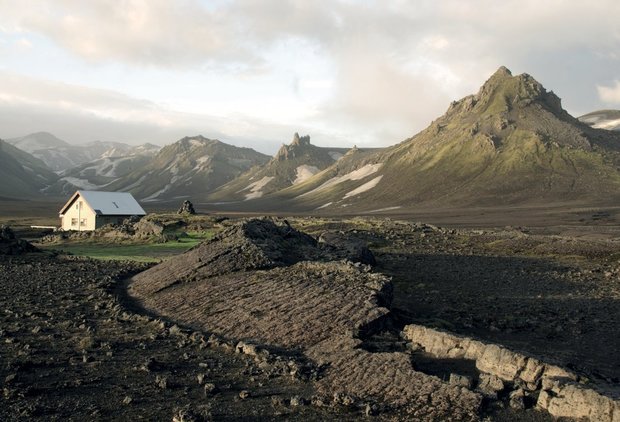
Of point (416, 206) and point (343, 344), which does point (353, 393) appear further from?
point (416, 206)

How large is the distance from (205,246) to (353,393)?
781 inches

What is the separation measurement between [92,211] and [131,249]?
27.9m

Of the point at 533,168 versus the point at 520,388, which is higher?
the point at 533,168

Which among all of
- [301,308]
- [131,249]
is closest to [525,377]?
[301,308]

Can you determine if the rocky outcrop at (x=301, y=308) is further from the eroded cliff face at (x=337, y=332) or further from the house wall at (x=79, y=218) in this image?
the house wall at (x=79, y=218)

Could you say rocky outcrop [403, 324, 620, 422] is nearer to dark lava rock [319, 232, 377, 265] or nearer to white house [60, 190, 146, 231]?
dark lava rock [319, 232, 377, 265]

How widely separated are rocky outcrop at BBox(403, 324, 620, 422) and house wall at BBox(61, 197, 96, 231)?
7433 centimetres

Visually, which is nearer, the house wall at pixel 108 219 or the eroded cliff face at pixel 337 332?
the eroded cliff face at pixel 337 332

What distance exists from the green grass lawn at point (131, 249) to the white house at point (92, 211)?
15.5 meters

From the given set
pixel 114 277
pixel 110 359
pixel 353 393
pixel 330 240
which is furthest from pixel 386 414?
pixel 330 240

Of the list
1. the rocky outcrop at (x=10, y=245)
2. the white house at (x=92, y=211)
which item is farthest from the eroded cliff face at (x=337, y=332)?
the white house at (x=92, y=211)

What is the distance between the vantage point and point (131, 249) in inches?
2320

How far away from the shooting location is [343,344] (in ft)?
60.9

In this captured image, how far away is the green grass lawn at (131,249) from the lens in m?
51.6
